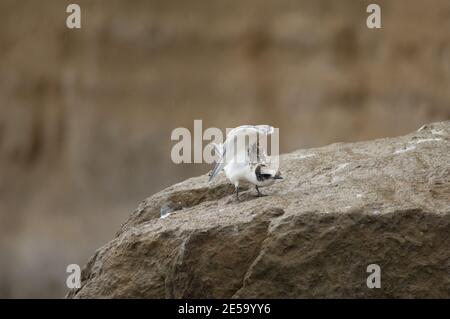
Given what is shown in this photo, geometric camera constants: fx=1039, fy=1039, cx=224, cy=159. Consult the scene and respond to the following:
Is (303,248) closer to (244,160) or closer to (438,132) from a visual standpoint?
(244,160)

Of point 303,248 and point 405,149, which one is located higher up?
point 405,149

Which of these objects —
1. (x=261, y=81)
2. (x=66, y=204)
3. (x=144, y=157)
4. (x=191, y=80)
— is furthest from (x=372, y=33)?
(x=66, y=204)

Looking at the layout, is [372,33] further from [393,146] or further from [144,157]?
[393,146]

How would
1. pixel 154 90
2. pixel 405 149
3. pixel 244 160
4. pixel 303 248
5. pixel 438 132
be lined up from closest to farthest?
pixel 303 248 < pixel 244 160 < pixel 405 149 < pixel 438 132 < pixel 154 90

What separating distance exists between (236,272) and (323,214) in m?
0.44

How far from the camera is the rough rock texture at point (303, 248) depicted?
168 inches

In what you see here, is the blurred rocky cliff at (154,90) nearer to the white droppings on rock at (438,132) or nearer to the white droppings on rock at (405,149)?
the white droppings on rock at (438,132)

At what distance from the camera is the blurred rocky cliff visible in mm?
8805

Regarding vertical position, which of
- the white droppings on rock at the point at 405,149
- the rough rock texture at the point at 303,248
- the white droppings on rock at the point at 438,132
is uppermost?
the white droppings on rock at the point at 438,132

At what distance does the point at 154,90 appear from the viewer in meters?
9.11

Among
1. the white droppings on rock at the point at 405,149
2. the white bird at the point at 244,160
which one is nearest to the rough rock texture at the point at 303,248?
the white bird at the point at 244,160

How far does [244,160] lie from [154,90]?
14.8 feet

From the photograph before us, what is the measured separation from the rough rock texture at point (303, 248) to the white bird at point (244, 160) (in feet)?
0.35

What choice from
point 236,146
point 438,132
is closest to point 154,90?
point 438,132
